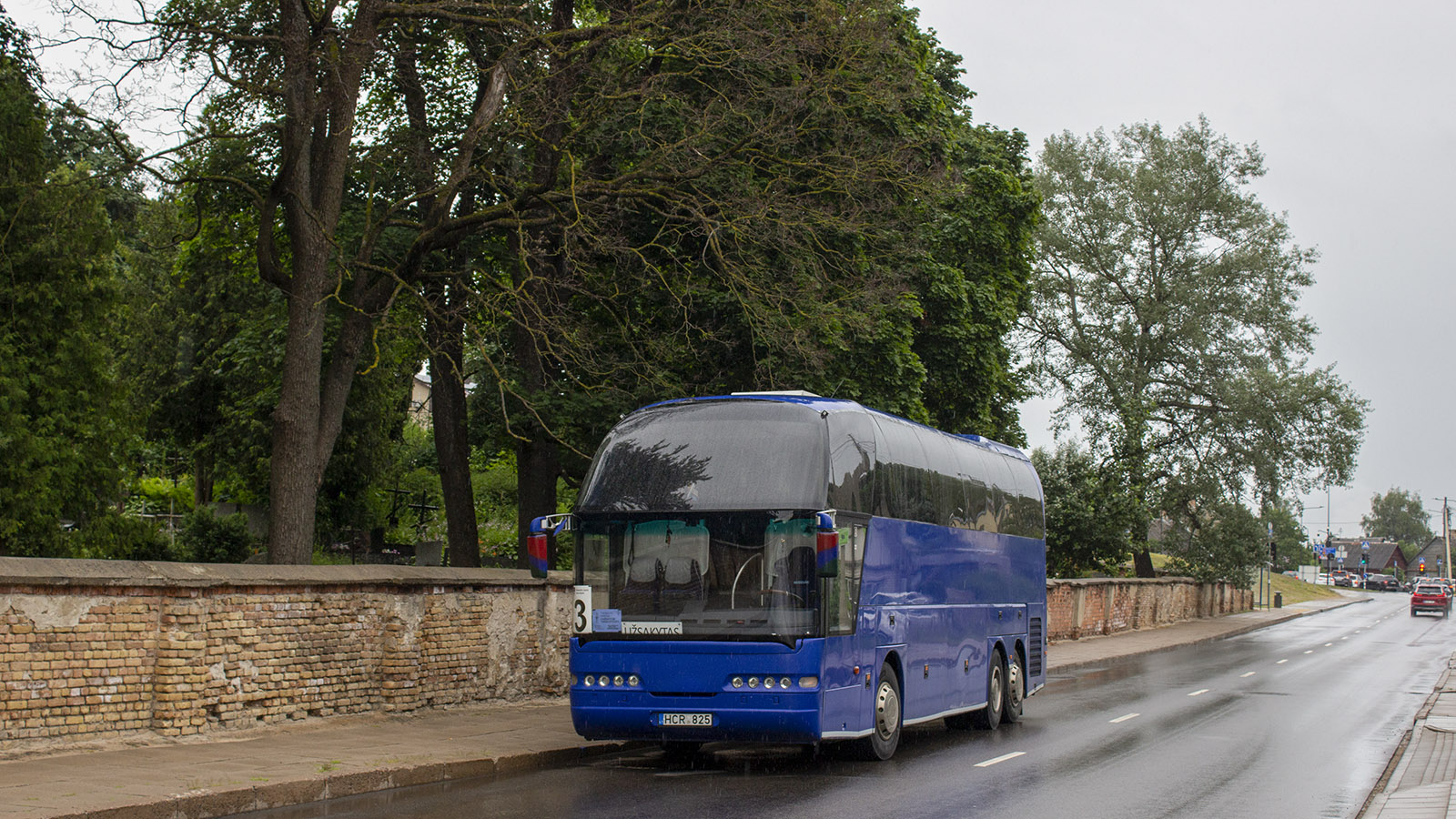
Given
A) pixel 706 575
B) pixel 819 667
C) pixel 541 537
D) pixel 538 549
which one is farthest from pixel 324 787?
pixel 819 667

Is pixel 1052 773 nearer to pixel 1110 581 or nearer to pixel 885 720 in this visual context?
pixel 885 720

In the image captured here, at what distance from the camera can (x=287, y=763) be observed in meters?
10.7

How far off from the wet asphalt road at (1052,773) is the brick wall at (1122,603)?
38.8 ft

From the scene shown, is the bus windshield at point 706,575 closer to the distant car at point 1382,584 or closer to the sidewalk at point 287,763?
the sidewalk at point 287,763

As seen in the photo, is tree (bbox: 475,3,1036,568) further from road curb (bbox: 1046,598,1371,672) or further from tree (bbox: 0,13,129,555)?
road curb (bbox: 1046,598,1371,672)

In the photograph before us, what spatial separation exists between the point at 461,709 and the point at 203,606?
4.27 metres

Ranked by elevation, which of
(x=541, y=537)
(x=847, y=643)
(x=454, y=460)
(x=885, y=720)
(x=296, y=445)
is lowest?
(x=885, y=720)

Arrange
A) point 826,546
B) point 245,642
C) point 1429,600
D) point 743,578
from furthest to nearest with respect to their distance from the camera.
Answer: point 1429,600 < point 245,642 < point 743,578 < point 826,546

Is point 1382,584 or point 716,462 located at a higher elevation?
point 716,462

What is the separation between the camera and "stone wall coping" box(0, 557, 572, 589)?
404 inches

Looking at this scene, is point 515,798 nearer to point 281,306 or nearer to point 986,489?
point 986,489

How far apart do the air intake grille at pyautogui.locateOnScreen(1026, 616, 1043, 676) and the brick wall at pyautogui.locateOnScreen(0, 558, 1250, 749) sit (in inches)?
269

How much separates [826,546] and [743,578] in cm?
83

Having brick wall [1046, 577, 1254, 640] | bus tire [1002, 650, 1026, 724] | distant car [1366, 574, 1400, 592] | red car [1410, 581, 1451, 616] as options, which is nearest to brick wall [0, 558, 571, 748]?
bus tire [1002, 650, 1026, 724]
